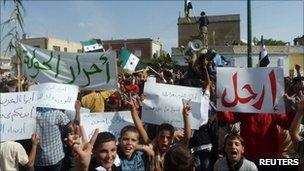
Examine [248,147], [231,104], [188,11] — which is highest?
[188,11]

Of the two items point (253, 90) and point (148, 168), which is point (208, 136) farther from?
point (148, 168)

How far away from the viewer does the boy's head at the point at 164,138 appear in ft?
16.3

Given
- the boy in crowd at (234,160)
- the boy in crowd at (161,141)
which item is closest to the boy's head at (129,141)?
the boy in crowd at (161,141)

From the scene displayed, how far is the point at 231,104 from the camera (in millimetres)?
6141

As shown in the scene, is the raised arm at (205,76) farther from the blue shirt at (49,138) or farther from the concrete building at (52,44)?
the concrete building at (52,44)

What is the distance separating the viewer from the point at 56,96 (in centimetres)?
609

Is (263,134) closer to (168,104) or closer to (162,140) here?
(168,104)

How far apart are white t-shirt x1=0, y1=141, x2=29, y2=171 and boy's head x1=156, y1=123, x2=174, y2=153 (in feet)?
4.67

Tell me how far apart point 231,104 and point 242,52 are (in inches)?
1421

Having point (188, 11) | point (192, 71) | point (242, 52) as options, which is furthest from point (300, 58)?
point (192, 71)

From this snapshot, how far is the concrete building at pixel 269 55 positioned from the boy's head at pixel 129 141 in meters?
34.9

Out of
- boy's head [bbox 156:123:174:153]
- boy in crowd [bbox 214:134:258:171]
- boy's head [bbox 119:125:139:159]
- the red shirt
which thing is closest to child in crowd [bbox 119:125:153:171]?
boy's head [bbox 119:125:139:159]

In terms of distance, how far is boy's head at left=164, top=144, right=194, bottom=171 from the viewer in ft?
11.0

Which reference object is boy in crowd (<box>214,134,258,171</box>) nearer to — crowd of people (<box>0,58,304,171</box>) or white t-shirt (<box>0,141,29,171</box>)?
crowd of people (<box>0,58,304,171</box>)
